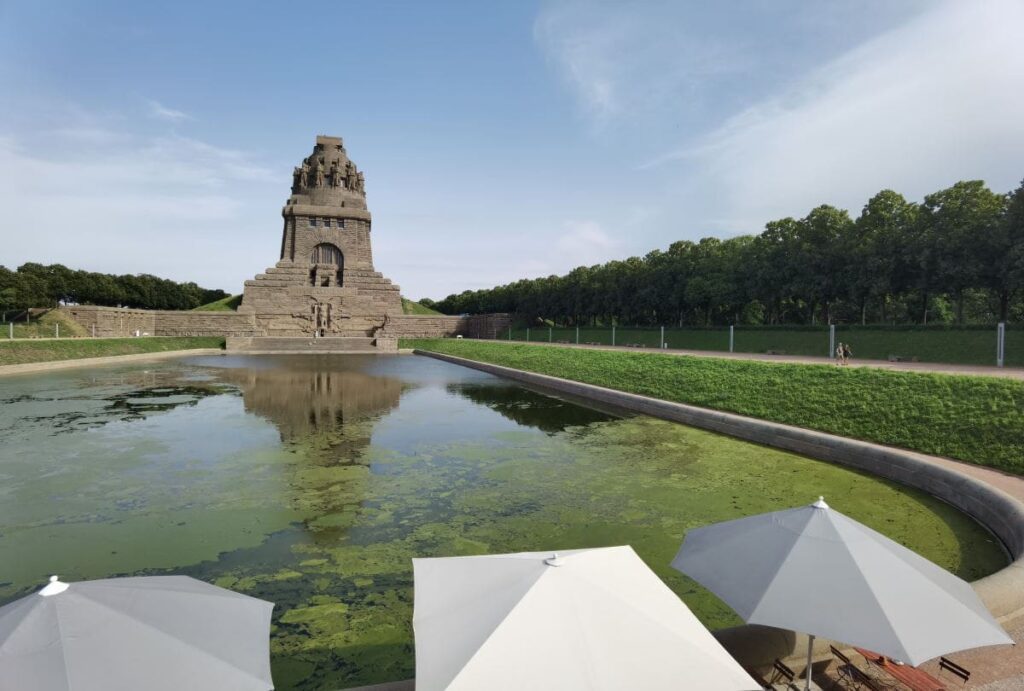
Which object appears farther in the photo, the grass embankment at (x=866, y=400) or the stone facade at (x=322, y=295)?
the stone facade at (x=322, y=295)

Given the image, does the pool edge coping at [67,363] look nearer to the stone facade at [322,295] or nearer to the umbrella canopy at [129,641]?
the stone facade at [322,295]

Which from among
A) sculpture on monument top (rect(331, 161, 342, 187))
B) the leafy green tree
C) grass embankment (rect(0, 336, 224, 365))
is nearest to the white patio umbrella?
the leafy green tree

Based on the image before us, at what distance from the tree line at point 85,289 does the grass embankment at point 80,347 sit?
1831cm

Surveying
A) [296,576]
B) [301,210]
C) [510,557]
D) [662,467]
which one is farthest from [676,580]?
[301,210]

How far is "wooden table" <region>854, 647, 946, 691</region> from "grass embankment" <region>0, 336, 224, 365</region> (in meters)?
36.8

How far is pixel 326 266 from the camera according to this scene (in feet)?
217

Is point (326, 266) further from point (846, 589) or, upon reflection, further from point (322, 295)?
point (846, 589)

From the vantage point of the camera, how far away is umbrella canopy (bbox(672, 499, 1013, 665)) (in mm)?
3301

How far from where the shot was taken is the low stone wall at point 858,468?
429 centimetres

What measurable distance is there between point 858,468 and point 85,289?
8198cm

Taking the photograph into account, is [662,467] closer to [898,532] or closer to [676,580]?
[898,532]

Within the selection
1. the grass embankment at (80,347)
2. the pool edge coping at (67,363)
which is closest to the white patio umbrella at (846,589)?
the pool edge coping at (67,363)

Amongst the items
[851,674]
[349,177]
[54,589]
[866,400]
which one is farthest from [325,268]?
[851,674]

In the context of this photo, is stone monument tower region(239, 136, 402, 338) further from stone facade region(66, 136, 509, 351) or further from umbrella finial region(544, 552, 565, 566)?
umbrella finial region(544, 552, 565, 566)
